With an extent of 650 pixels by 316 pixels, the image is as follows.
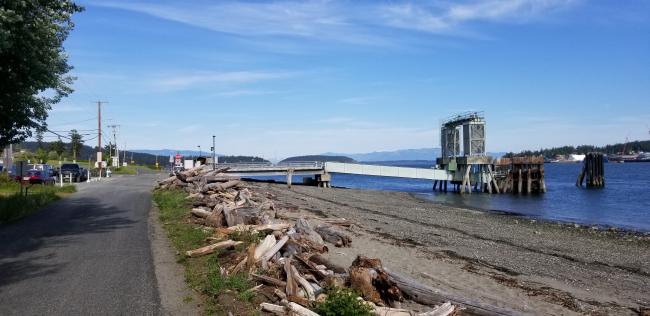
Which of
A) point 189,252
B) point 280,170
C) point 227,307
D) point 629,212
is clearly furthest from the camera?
point 280,170

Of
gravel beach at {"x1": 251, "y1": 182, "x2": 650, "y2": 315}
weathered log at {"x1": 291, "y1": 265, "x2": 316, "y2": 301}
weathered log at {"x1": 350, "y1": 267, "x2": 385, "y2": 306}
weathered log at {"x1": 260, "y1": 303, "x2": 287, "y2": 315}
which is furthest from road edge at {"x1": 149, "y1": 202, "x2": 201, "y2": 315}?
gravel beach at {"x1": 251, "y1": 182, "x2": 650, "y2": 315}

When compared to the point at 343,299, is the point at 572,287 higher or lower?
lower

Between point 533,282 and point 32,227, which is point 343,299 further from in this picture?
point 32,227

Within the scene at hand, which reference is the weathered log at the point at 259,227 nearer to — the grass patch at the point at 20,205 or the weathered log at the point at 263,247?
the weathered log at the point at 263,247

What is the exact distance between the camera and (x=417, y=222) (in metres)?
29.0

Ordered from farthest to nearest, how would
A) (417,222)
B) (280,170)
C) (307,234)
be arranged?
(280,170) → (417,222) → (307,234)

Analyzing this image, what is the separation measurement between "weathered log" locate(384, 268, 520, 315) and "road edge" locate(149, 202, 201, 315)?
346 centimetres

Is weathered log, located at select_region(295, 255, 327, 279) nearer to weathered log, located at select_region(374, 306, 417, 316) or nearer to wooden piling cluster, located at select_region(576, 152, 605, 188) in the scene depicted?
weathered log, located at select_region(374, 306, 417, 316)

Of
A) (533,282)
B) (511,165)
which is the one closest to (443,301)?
(533,282)

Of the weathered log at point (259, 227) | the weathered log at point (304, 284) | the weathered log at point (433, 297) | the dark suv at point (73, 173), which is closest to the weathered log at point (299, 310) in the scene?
the weathered log at point (304, 284)

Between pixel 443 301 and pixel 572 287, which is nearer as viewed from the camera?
pixel 443 301

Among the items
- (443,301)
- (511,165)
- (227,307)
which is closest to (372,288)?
(443,301)

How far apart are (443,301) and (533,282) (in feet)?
17.9

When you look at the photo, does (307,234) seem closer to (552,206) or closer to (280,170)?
(552,206)
